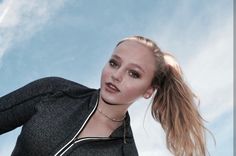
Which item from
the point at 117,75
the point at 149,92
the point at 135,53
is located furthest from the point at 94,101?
the point at 149,92

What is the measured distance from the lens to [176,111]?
5.39 m

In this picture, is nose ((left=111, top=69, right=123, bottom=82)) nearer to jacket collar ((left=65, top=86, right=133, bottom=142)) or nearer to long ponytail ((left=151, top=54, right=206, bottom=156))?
jacket collar ((left=65, top=86, right=133, bottom=142))

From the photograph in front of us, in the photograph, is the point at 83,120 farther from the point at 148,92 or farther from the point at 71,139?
the point at 148,92

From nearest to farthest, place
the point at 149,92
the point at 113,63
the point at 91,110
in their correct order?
the point at 113,63, the point at 91,110, the point at 149,92

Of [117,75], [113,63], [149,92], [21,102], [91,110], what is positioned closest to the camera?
[21,102]

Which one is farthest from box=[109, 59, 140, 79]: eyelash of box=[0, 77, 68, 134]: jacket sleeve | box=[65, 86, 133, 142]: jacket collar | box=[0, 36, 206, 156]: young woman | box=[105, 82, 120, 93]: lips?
box=[0, 77, 68, 134]: jacket sleeve

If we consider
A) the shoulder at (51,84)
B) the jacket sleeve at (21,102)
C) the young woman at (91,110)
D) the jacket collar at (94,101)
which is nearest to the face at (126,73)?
the young woman at (91,110)

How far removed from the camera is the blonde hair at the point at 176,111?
5.29 metres

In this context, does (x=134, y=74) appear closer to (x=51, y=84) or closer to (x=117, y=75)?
(x=117, y=75)

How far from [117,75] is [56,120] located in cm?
76

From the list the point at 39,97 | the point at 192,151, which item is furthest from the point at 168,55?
the point at 39,97

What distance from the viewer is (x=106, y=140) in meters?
4.64

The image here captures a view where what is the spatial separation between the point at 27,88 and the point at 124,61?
3.30 feet

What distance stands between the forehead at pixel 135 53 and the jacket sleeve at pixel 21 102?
0.79 metres
